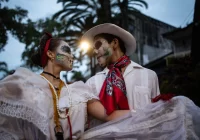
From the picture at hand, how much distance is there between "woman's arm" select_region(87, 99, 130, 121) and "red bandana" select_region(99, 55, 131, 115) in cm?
4

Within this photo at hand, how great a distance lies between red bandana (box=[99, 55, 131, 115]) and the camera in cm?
258

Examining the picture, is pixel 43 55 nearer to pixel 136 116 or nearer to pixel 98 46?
pixel 98 46

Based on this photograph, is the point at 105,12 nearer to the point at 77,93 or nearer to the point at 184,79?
the point at 184,79

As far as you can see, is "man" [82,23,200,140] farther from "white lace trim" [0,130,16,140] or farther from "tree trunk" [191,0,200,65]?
"tree trunk" [191,0,200,65]

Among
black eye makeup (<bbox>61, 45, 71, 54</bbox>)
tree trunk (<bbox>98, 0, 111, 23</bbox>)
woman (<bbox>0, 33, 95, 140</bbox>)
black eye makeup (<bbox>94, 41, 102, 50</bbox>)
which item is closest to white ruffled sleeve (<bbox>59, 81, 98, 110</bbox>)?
woman (<bbox>0, 33, 95, 140</bbox>)

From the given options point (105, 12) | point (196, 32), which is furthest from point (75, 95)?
point (105, 12)

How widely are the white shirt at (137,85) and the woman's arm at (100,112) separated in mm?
297

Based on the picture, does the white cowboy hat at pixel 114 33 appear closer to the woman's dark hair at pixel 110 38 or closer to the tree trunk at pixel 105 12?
the woman's dark hair at pixel 110 38

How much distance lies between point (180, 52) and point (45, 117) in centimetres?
1551

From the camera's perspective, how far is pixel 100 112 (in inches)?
96.6

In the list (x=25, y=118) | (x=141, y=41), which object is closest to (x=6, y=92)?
(x=25, y=118)

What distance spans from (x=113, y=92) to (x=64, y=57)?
683 millimetres

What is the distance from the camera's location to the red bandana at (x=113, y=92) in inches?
102

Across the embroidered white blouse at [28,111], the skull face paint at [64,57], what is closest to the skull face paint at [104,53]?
the skull face paint at [64,57]
